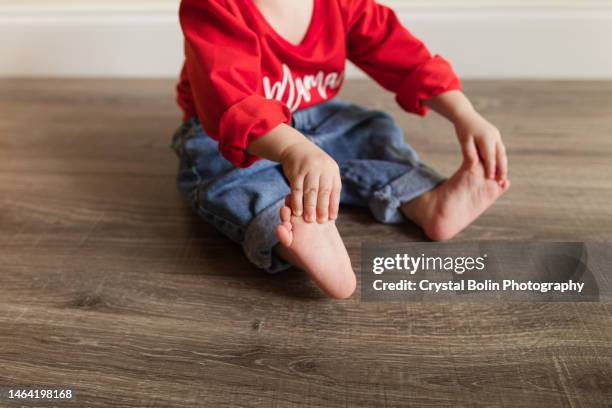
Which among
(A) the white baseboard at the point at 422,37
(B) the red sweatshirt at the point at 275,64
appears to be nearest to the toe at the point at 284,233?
(B) the red sweatshirt at the point at 275,64

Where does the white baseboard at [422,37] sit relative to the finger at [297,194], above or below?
below

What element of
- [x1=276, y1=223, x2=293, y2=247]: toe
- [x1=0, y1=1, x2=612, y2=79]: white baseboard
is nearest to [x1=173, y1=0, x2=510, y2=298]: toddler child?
[x1=276, y1=223, x2=293, y2=247]: toe

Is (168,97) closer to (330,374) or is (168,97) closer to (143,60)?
(143,60)

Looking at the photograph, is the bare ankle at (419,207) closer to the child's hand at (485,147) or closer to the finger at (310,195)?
the child's hand at (485,147)

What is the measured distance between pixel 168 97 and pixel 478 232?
754 millimetres

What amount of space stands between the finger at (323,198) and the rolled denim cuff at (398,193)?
22cm

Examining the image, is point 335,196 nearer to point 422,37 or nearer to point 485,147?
point 485,147

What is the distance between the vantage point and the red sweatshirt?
69 centimetres

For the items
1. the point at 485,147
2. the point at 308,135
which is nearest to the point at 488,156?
the point at 485,147

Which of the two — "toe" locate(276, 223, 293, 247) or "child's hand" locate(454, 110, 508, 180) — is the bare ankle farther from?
"toe" locate(276, 223, 293, 247)

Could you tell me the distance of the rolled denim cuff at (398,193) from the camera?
83cm

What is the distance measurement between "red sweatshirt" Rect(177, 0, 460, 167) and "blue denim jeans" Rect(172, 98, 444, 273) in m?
0.04

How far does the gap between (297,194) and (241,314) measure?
0.57 feet

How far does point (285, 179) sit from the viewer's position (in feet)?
2.68
